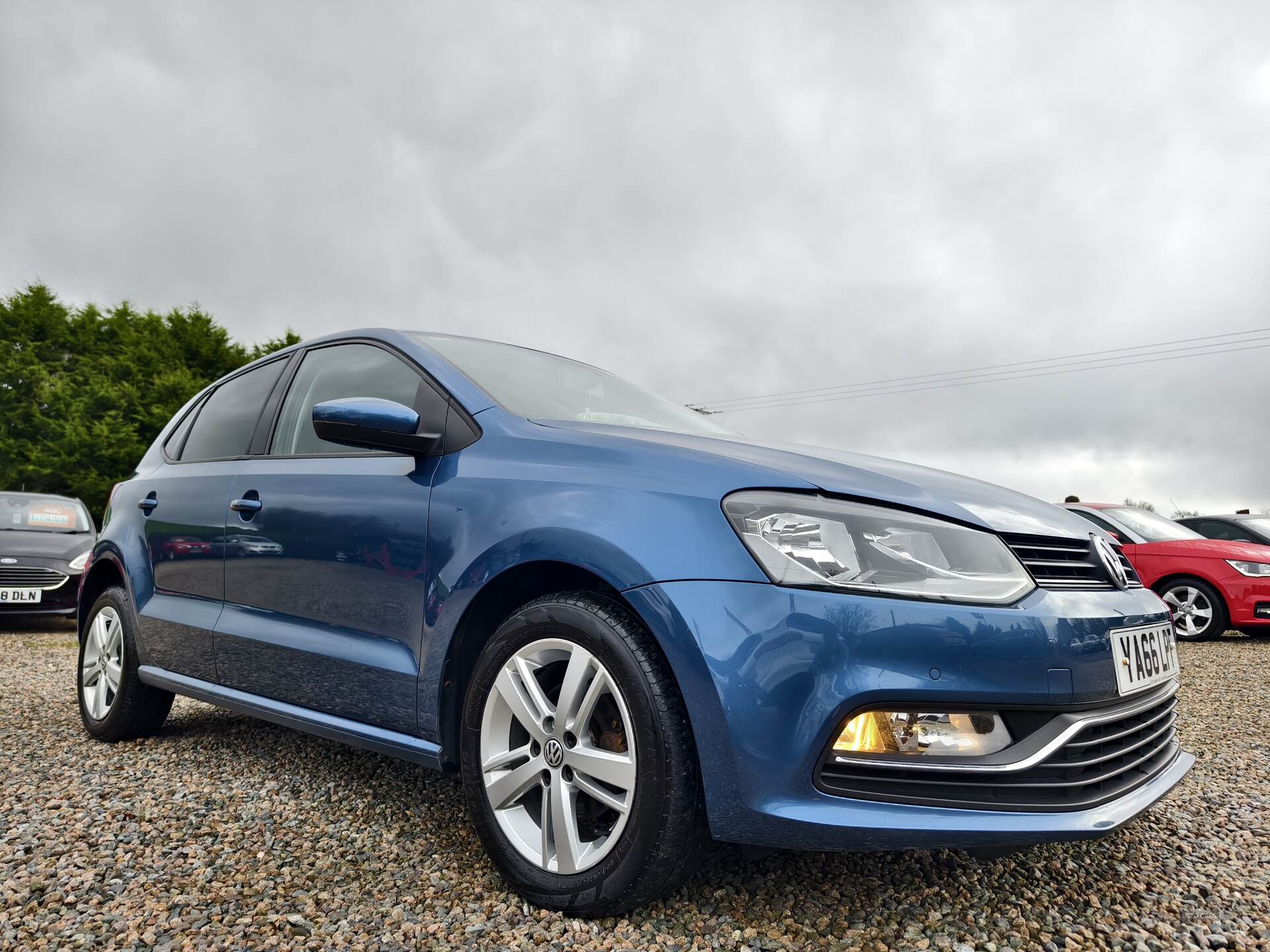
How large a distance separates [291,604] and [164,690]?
1413 millimetres

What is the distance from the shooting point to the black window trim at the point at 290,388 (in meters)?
2.48

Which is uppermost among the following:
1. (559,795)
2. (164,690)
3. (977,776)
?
(977,776)

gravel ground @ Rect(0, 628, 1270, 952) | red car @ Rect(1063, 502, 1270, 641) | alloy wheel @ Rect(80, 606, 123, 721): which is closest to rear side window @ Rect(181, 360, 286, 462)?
alloy wheel @ Rect(80, 606, 123, 721)

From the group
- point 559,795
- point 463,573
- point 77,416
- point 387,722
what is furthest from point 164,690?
point 77,416

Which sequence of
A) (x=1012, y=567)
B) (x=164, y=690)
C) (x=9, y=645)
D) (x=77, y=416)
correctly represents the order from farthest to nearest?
(x=77, y=416) → (x=9, y=645) → (x=164, y=690) → (x=1012, y=567)

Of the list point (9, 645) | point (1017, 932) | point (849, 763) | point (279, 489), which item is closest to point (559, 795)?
point (849, 763)

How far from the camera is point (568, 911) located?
195 cm

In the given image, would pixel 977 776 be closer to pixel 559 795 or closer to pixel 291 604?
pixel 559 795

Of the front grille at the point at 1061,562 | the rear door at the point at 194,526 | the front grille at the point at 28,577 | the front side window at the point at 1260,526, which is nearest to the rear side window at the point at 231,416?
the rear door at the point at 194,526

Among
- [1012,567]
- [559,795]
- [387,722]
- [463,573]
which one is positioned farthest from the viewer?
[387,722]

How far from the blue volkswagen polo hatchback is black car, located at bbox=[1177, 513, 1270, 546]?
8.41 m

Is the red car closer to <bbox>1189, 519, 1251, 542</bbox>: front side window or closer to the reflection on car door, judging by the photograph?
<bbox>1189, 519, 1251, 542</bbox>: front side window

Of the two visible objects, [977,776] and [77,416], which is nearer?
[977,776]

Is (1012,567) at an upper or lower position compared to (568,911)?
upper
